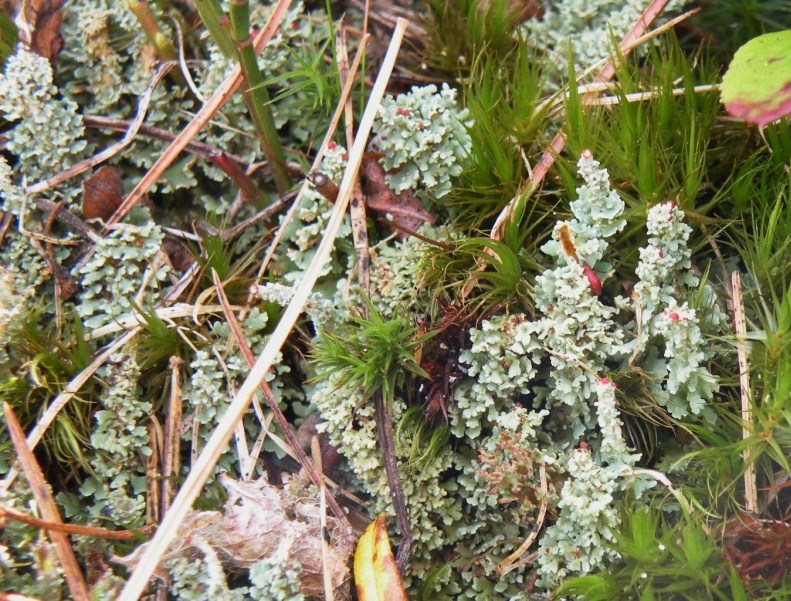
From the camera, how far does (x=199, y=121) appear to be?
7.77 ft

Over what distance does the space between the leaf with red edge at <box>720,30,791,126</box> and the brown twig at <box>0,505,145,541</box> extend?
1.83 m

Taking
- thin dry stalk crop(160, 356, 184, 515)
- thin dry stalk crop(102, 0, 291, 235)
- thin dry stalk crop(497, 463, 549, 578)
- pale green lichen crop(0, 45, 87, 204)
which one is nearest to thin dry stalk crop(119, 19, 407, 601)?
thin dry stalk crop(160, 356, 184, 515)

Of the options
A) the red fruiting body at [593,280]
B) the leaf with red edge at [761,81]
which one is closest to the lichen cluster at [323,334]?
the red fruiting body at [593,280]

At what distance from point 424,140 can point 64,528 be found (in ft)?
4.68

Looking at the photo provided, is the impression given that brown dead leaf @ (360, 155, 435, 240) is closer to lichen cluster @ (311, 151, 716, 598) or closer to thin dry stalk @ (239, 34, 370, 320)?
thin dry stalk @ (239, 34, 370, 320)

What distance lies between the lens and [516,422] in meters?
1.90

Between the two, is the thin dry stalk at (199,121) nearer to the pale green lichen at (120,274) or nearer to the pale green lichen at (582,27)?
the pale green lichen at (120,274)

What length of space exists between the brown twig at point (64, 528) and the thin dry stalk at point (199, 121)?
0.91 metres

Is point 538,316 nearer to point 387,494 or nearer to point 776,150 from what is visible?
point 387,494

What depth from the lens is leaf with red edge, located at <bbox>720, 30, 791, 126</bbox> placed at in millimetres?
1747

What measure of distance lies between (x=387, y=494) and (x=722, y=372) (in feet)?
3.08

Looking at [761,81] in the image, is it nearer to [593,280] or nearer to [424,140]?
[593,280]

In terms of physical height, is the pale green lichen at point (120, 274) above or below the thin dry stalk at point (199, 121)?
below

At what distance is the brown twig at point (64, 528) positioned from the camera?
181 cm
